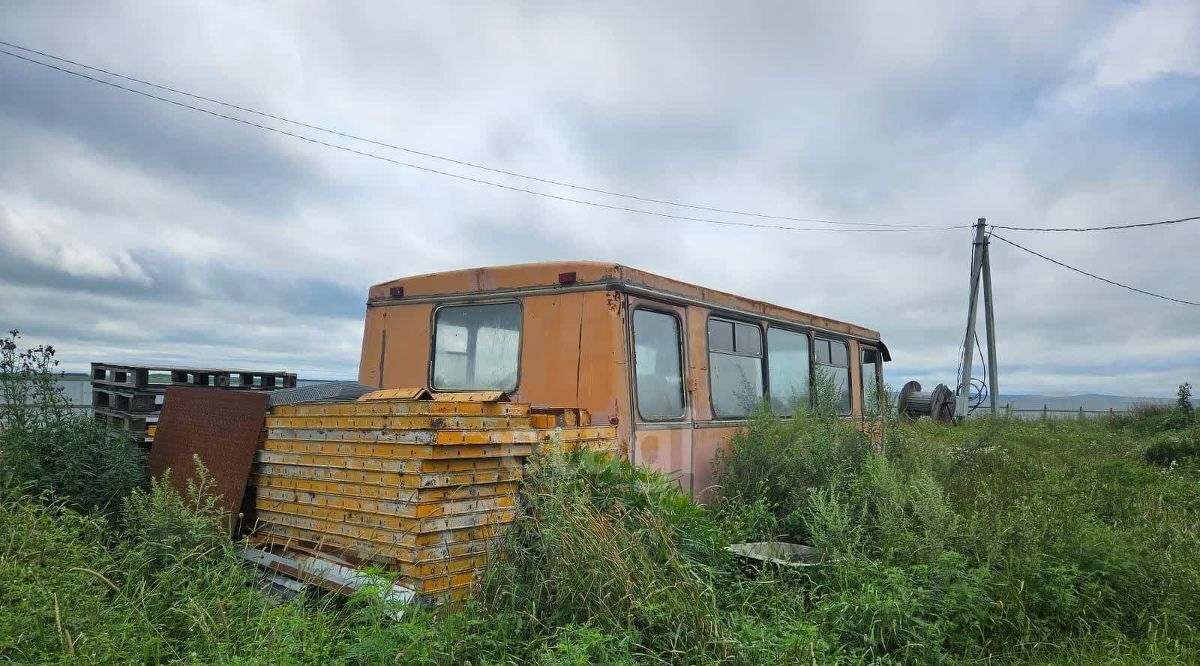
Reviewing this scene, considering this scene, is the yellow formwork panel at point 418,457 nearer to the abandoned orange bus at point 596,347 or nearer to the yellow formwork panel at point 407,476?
the yellow formwork panel at point 407,476

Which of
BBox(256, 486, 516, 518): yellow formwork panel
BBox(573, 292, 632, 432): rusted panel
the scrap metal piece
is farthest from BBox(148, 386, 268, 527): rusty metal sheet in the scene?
the scrap metal piece

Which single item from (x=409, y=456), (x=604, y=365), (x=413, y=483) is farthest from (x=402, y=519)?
(x=604, y=365)

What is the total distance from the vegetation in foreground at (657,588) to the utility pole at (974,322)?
1659 centimetres

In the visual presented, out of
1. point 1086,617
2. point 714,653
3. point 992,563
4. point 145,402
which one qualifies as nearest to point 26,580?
point 145,402

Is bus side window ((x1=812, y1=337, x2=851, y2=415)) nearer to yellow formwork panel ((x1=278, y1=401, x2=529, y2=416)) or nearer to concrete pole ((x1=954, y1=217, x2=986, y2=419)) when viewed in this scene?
yellow formwork panel ((x1=278, y1=401, x2=529, y2=416))

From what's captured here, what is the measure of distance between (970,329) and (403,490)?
21977mm

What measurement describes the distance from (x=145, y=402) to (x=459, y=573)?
482 centimetres

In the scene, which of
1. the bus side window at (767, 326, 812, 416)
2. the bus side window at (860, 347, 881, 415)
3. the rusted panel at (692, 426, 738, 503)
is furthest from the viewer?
the bus side window at (860, 347, 881, 415)

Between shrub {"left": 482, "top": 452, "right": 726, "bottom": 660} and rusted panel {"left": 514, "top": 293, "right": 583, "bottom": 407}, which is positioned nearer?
shrub {"left": 482, "top": 452, "right": 726, "bottom": 660}

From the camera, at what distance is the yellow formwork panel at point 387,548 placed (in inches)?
173

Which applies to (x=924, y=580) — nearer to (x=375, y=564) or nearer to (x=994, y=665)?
(x=994, y=665)

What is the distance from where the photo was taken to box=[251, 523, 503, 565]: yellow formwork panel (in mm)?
4387

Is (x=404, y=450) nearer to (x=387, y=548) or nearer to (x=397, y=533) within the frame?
(x=397, y=533)

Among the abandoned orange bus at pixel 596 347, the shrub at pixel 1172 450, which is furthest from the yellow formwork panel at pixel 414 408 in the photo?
the shrub at pixel 1172 450
